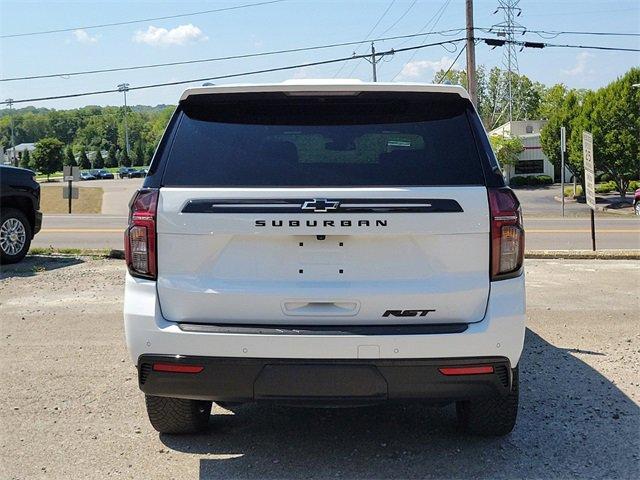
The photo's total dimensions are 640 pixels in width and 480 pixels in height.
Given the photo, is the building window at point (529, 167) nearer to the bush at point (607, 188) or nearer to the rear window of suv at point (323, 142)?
the bush at point (607, 188)

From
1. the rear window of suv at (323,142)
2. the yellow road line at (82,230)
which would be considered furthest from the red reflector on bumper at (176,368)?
the yellow road line at (82,230)

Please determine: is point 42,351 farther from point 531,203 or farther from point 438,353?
point 531,203

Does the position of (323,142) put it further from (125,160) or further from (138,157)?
(138,157)

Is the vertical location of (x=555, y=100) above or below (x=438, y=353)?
above

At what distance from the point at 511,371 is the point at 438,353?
1.51 ft

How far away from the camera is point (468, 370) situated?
3.75 metres

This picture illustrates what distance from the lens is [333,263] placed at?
3.78 meters

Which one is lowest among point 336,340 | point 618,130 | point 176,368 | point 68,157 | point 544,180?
point 176,368

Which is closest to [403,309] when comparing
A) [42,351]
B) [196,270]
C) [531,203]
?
[196,270]

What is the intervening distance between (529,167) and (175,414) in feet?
244

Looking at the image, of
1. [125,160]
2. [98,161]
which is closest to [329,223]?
[125,160]

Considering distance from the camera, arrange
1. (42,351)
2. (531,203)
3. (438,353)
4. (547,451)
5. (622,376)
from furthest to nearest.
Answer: (531,203), (42,351), (622,376), (547,451), (438,353)

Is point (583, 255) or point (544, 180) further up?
point (544, 180)

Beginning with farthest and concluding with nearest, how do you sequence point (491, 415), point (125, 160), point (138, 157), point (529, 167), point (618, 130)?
1. point (138, 157)
2. point (125, 160)
3. point (529, 167)
4. point (618, 130)
5. point (491, 415)
